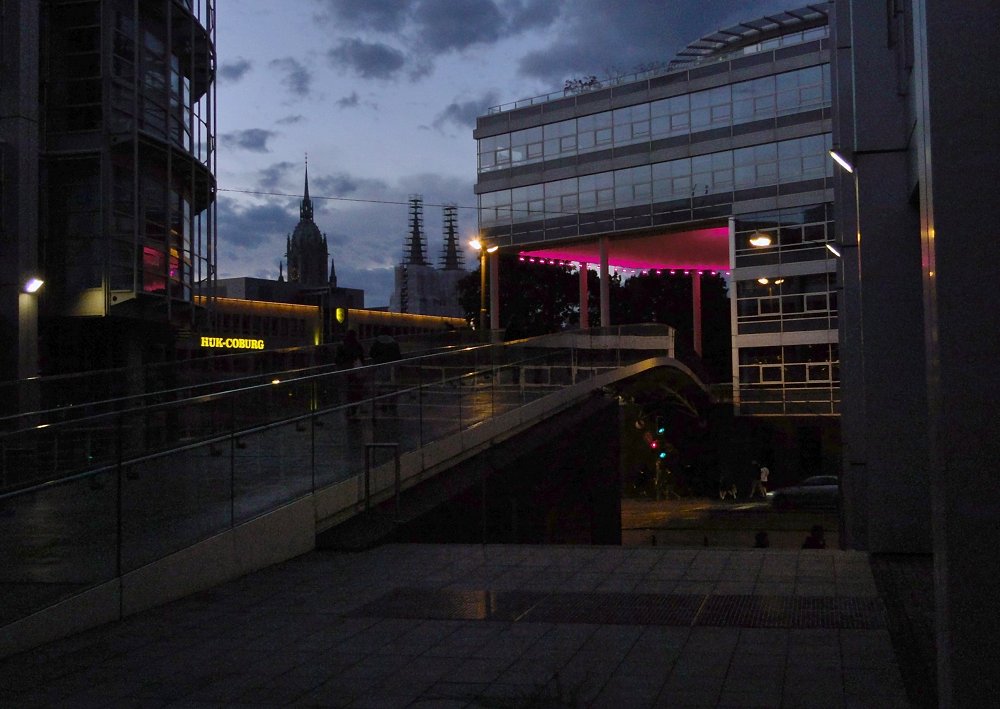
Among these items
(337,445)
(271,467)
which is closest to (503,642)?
(271,467)

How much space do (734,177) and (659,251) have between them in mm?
9846

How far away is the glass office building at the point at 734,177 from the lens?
148 ft

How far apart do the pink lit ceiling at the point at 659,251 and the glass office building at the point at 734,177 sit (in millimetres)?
605

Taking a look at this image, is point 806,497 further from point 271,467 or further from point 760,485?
point 271,467

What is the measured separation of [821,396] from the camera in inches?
1805

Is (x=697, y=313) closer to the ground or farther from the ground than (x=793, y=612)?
farther from the ground

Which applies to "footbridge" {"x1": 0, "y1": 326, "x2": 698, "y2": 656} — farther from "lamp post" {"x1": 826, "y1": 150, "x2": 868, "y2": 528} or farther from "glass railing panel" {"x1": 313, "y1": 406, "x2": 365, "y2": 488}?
"lamp post" {"x1": 826, "y1": 150, "x2": 868, "y2": 528}

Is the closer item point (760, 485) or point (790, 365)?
point (790, 365)

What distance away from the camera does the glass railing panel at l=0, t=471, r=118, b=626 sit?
24.8 ft

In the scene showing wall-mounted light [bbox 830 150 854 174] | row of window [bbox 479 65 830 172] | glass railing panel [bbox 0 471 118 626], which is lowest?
glass railing panel [bbox 0 471 118 626]

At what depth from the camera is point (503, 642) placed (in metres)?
7.41

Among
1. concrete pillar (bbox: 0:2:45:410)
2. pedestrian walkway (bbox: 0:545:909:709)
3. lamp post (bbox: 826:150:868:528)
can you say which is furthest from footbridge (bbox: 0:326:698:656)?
concrete pillar (bbox: 0:2:45:410)

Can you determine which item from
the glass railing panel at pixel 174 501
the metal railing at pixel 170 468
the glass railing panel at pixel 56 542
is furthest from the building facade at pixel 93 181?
the glass railing panel at pixel 56 542

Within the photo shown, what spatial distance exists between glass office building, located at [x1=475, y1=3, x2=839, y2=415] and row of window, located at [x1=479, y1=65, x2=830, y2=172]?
0.06m
